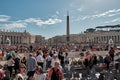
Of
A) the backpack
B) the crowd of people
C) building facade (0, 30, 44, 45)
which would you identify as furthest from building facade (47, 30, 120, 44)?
the backpack

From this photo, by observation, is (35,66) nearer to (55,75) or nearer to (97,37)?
(55,75)

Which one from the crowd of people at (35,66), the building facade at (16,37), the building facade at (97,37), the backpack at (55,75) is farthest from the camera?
the building facade at (16,37)

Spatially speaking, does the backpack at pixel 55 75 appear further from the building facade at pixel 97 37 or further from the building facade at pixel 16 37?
the building facade at pixel 16 37

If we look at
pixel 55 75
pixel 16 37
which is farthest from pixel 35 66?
pixel 16 37

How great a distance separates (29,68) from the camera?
11516 millimetres

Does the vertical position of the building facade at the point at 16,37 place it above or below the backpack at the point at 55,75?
above

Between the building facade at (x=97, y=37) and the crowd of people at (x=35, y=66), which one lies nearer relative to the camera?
the crowd of people at (x=35, y=66)

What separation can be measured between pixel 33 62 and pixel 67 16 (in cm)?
5199

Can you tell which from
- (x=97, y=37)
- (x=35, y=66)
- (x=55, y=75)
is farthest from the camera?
(x=97, y=37)

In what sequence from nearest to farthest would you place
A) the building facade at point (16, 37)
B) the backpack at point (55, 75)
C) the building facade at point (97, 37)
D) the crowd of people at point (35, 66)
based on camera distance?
1. the crowd of people at point (35, 66)
2. the backpack at point (55, 75)
3. the building facade at point (97, 37)
4. the building facade at point (16, 37)

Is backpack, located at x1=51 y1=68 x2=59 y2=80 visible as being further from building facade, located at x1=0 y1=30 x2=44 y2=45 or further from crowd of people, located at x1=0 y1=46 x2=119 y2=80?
building facade, located at x1=0 y1=30 x2=44 y2=45

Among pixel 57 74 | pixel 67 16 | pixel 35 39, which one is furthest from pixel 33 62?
pixel 35 39

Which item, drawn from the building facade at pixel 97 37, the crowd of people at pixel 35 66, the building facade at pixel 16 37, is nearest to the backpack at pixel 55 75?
the crowd of people at pixel 35 66

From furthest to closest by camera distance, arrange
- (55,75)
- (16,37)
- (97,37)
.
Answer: (97,37) → (16,37) → (55,75)
